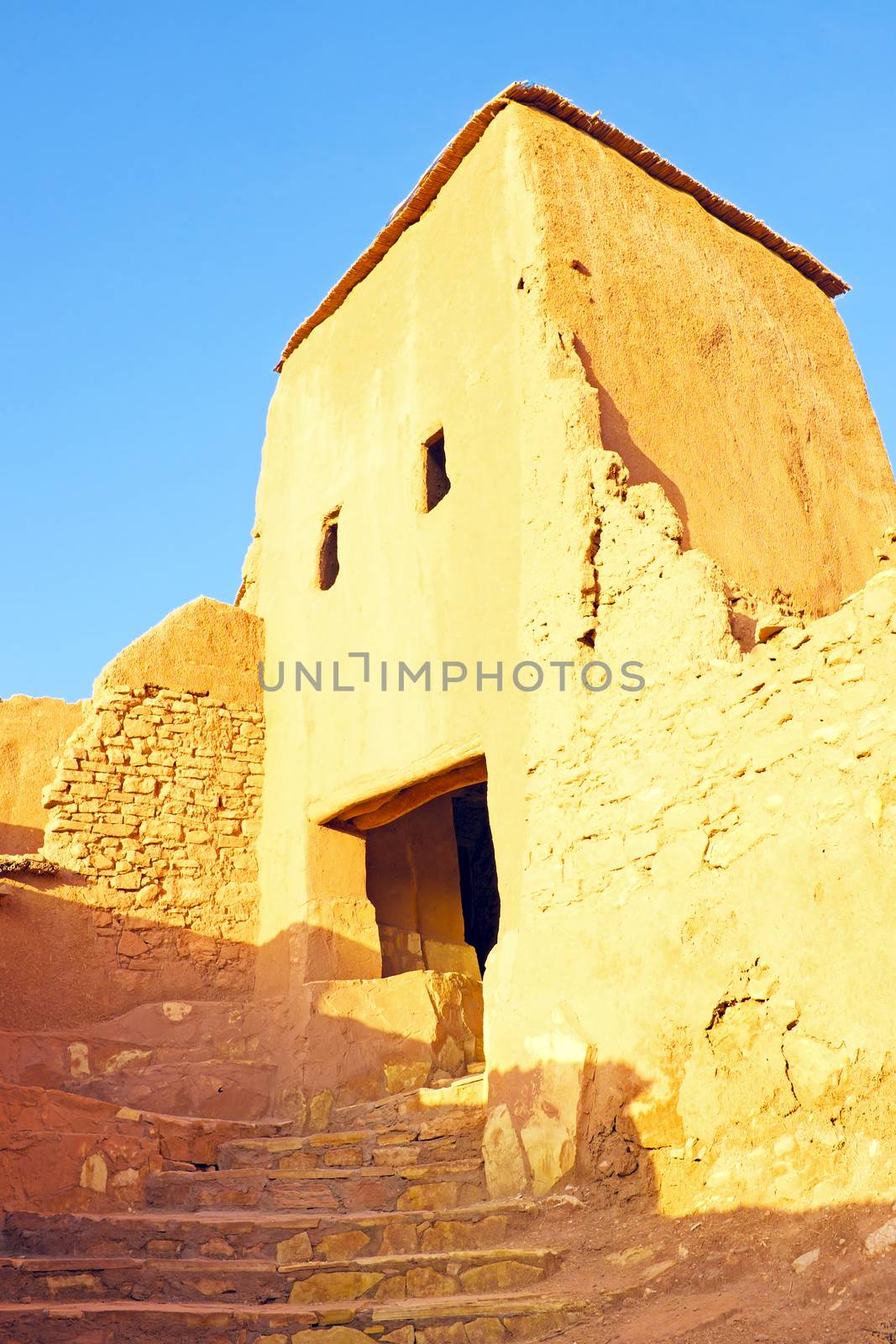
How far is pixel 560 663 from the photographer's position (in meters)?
6.97

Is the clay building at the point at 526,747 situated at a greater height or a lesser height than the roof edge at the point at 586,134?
lesser

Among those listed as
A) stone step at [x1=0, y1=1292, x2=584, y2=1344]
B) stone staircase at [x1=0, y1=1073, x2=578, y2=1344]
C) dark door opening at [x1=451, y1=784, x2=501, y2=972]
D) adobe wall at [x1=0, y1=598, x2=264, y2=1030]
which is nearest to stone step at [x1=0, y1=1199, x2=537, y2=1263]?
stone staircase at [x1=0, y1=1073, x2=578, y2=1344]

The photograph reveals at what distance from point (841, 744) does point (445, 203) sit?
573 centimetres

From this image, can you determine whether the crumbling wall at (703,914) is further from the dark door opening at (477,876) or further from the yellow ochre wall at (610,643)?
the dark door opening at (477,876)

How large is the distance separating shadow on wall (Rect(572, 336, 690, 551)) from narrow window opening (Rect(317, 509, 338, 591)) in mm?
2737

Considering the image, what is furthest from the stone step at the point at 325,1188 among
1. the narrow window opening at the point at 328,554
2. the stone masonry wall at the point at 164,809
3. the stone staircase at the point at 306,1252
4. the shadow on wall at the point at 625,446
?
the narrow window opening at the point at 328,554

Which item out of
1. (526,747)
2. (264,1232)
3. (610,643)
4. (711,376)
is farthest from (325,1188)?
→ (711,376)

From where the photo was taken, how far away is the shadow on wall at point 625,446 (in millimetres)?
7676

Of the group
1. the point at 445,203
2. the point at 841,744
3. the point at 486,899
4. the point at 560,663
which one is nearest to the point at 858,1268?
the point at 841,744

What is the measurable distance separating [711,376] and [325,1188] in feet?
19.0

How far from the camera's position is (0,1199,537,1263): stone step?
18.9 feet

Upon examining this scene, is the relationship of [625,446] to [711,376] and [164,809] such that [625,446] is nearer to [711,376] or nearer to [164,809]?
[711,376]

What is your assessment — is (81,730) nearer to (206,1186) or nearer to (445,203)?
(206,1186)

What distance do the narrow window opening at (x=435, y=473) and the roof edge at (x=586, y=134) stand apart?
6.28ft
